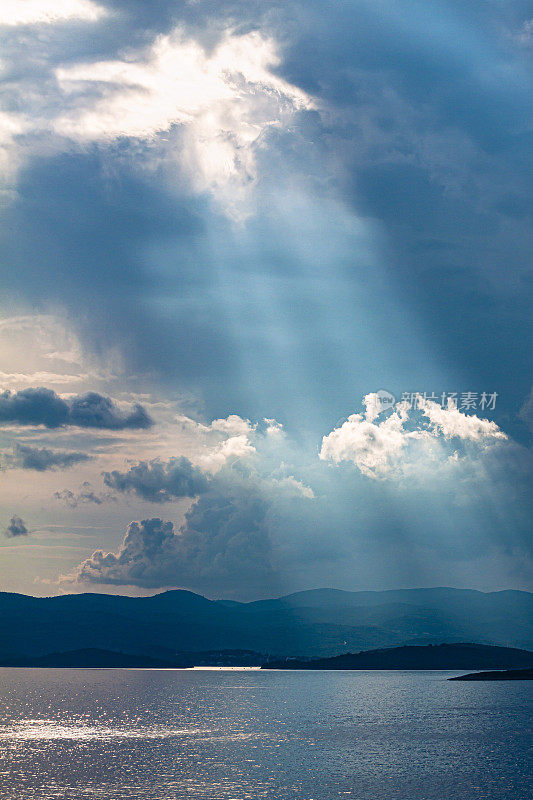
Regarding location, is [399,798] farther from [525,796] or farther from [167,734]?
[167,734]

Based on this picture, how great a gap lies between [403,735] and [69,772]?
85659 millimetres

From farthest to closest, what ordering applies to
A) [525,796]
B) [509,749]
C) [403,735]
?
[403,735]
[509,749]
[525,796]

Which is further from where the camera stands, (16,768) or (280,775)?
(16,768)

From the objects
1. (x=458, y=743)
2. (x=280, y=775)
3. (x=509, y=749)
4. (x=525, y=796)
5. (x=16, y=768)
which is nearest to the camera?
(x=525, y=796)

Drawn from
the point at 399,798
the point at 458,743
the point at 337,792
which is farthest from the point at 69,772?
the point at 458,743

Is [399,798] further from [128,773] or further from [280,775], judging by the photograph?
[128,773]

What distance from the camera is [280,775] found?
126000 mm

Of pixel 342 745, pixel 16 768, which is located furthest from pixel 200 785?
pixel 342 745

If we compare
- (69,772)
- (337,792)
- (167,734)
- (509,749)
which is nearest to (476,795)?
(337,792)

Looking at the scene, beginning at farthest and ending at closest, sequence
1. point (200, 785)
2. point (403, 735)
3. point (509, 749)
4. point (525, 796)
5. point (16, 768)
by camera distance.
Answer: point (403, 735) < point (509, 749) < point (16, 768) < point (200, 785) < point (525, 796)

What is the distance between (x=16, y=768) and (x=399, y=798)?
67.1 m

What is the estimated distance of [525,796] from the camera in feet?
358

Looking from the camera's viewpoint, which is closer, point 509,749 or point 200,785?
point 200,785

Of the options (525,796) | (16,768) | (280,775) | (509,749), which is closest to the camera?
(525,796)
